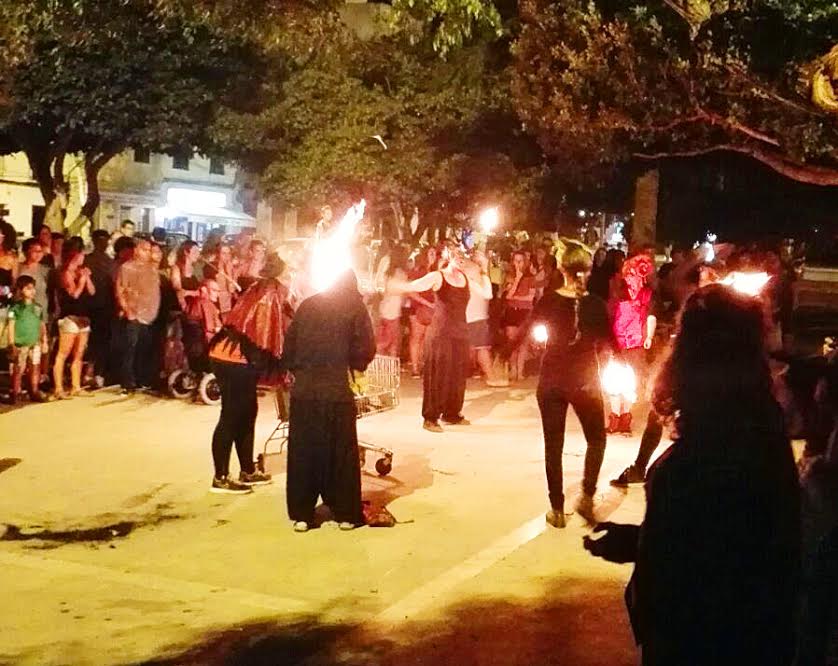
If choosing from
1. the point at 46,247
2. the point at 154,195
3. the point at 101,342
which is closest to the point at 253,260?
the point at 101,342

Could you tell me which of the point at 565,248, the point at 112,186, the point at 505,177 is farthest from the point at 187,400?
the point at 112,186

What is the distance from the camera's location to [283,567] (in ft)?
23.4

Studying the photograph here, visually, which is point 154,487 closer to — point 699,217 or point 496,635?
point 496,635

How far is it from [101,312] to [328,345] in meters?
7.13

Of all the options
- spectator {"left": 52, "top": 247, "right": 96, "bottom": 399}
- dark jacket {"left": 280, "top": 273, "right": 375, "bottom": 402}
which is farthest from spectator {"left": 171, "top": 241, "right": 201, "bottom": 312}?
dark jacket {"left": 280, "top": 273, "right": 375, "bottom": 402}

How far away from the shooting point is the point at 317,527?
26.3 feet

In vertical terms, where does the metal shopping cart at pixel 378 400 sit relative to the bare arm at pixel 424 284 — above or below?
below

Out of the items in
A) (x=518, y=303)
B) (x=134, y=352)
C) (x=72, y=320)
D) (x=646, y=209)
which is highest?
(x=646, y=209)

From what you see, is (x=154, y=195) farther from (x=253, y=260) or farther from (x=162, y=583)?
(x=162, y=583)

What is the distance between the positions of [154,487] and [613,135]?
12.6 m

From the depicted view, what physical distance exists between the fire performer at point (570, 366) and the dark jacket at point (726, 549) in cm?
476

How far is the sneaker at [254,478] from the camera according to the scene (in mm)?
9102

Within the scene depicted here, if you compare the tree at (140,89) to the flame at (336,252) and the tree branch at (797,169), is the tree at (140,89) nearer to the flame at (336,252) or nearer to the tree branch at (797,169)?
the tree branch at (797,169)

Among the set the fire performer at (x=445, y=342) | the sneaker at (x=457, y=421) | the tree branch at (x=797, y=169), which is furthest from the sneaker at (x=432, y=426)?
the tree branch at (x=797, y=169)
